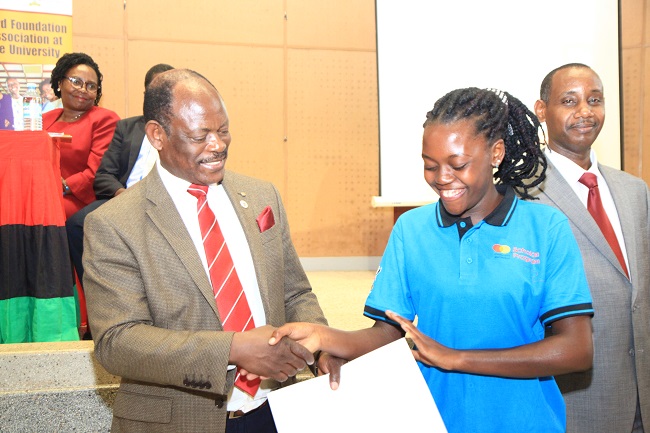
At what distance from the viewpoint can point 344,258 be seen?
6.58m

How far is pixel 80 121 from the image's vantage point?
160 inches

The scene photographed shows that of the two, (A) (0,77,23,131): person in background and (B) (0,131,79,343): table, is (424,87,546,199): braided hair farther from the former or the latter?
(A) (0,77,23,131): person in background

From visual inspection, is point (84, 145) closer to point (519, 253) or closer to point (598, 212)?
point (598, 212)

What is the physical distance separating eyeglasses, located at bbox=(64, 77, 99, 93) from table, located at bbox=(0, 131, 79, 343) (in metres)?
0.75

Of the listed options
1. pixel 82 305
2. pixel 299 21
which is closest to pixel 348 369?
pixel 82 305

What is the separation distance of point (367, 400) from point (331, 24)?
5563 millimetres

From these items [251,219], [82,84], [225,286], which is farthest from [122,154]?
[225,286]

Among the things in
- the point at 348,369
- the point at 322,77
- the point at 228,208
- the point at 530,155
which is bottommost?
the point at 348,369

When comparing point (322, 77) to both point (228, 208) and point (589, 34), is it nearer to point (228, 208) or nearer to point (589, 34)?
point (589, 34)

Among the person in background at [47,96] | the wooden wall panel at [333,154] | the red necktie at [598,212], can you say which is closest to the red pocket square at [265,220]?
the red necktie at [598,212]

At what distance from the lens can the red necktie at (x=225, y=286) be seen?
5.79 ft

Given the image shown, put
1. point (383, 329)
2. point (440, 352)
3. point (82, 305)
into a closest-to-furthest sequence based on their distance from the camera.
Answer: point (440, 352) < point (383, 329) < point (82, 305)

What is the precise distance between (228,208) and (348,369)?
0.69 m

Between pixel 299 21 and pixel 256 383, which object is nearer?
pixel 256 383
